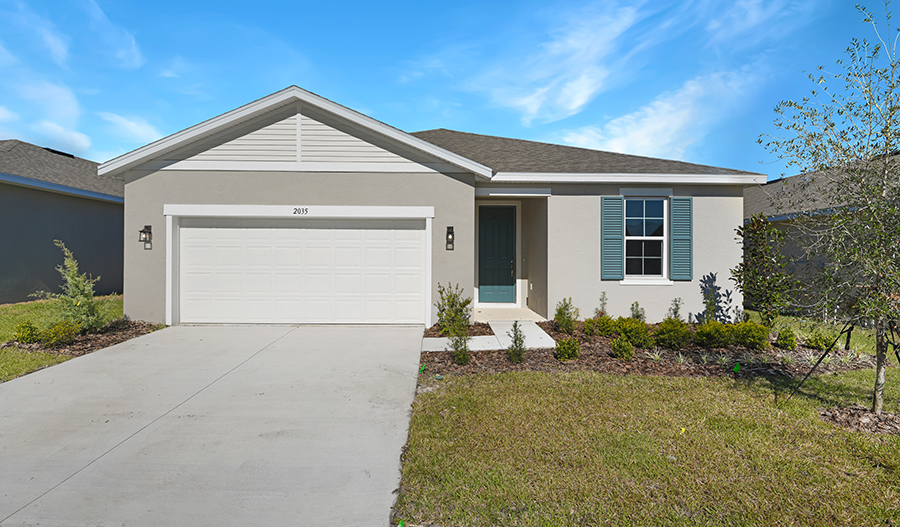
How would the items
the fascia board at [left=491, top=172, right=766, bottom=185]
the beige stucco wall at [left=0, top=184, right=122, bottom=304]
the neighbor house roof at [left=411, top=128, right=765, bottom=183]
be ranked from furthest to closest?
the beige stucco wall at [left=0, top=184, right=122, bottom=304]
the neighbor house roof at [left=411, top=128, right=765, bottom=183]
the fascia board at [left=491, top=172, right=766, bottom=185]

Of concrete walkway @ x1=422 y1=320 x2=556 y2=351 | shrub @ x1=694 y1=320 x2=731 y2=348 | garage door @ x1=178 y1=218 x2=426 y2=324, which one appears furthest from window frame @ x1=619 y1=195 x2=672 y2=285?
garage door @ x1=178 y1=218 x2=426 y2=324

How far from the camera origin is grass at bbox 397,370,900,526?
248 centimetres

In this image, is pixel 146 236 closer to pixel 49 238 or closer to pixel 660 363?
pixel 49 238

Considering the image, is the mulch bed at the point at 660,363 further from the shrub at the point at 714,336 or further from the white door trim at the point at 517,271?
the white door trim at the point at 517,271

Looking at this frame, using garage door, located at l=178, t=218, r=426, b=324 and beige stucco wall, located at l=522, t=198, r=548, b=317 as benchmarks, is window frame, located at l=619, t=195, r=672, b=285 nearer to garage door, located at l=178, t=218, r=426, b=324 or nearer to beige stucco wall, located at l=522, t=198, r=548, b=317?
beige stucco wall, located at l=522, t=198, r=548, b=317

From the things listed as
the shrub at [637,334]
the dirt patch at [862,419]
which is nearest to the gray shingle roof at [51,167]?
the shrub at [637,334]

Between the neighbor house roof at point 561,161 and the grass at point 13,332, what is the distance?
7648 millimetres

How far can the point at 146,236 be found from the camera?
7816 mm

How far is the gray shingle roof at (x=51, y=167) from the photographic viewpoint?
11117mm

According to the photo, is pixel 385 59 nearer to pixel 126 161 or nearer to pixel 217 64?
pixel 217 64

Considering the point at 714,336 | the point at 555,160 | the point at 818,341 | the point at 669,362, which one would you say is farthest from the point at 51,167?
the point at 818,341

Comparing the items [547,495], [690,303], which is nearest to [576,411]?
[547,495]

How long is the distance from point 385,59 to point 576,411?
10.3 meters

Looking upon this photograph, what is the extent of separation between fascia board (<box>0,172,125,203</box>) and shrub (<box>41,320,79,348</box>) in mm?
6646
